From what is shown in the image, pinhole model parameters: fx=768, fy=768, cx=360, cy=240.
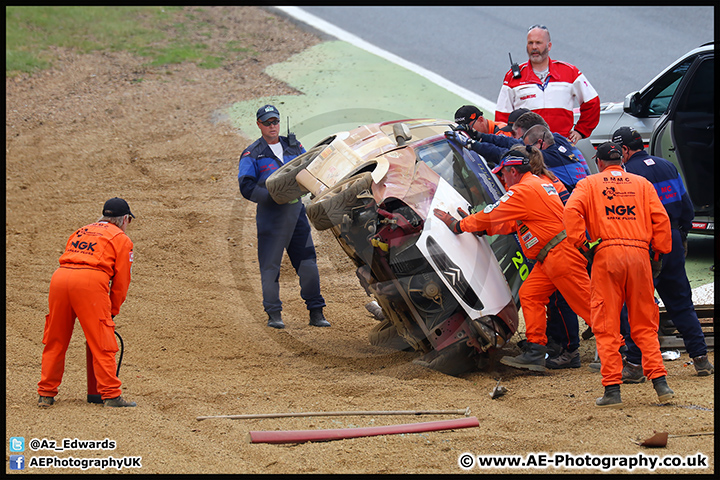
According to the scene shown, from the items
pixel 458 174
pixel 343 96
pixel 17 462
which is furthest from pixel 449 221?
pixel 343 96

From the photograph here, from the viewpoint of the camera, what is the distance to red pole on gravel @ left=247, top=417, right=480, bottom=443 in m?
5.51

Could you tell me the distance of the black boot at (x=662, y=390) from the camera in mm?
5801

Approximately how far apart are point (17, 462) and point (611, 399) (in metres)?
4.30

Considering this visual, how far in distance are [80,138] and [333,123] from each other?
4362mm

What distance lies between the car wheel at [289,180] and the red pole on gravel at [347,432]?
2.43 meters

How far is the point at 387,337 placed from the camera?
24.7ft

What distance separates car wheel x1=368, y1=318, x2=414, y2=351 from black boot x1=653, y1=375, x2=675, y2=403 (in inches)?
95.9

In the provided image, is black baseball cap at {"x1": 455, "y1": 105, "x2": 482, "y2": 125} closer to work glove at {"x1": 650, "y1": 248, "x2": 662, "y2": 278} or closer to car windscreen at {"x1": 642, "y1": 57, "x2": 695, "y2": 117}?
work glove at {"x1": 650, "y1": 248, "x2": 662, "y2": 278}

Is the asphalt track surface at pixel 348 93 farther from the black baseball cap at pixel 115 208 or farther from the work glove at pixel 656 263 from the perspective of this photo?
the work glove at pixel 656 263

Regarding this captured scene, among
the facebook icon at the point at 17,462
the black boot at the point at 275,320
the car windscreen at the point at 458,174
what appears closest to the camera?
the facebook icon at the point at 17,462

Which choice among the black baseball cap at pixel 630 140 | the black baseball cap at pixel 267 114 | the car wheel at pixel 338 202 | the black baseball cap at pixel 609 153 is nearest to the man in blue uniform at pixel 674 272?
the black baseball cap at pixel 630 140

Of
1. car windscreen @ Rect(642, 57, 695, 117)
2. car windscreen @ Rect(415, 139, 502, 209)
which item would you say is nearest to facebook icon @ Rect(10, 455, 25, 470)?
car windscreen @ Rect(415, 139, 502, 209)

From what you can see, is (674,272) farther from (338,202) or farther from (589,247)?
(338,202)

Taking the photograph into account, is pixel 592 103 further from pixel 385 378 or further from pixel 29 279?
pixel 29 279
